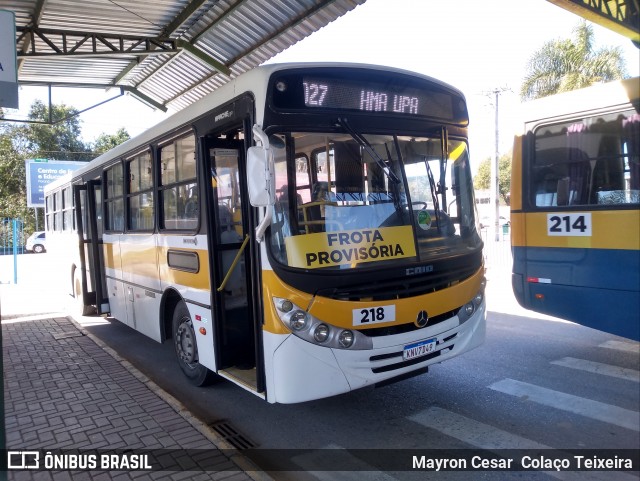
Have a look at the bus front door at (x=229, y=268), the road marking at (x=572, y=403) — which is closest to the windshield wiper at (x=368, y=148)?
the bus front door at (x=229, y=268)

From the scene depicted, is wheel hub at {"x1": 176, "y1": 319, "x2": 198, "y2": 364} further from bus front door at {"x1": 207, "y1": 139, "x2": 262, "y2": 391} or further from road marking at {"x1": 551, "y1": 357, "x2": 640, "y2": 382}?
road marking at {"x1": 551, "y1": 357, "x2": 640, "y2": 382}

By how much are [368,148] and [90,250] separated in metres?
6.67

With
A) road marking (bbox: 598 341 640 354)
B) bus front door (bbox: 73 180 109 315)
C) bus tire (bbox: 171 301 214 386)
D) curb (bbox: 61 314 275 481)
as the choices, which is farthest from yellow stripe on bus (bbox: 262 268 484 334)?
bus front door (bbox: 73 180 109 315)

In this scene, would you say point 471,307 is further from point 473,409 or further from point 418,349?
point 473,409

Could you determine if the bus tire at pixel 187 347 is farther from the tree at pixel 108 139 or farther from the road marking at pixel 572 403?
the tree at pixel 108 139

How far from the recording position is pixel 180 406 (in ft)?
16.0

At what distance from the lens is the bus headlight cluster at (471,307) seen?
460 cm

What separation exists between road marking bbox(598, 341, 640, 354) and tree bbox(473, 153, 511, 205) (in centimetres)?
3311

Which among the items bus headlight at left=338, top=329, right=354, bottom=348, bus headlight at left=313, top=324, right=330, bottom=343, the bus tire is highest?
bus headlight at left=313, top=324, right=330, bottom=343

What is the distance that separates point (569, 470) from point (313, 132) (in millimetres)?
3143

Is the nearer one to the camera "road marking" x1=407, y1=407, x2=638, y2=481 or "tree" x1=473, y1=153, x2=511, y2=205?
"road marking" x1=407, y1=407, x2=638, y2=481

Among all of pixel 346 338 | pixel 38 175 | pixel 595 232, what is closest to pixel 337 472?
pixel 346 338

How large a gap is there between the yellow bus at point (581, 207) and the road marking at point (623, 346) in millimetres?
1162

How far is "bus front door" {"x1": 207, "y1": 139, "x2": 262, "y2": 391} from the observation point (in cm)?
475
